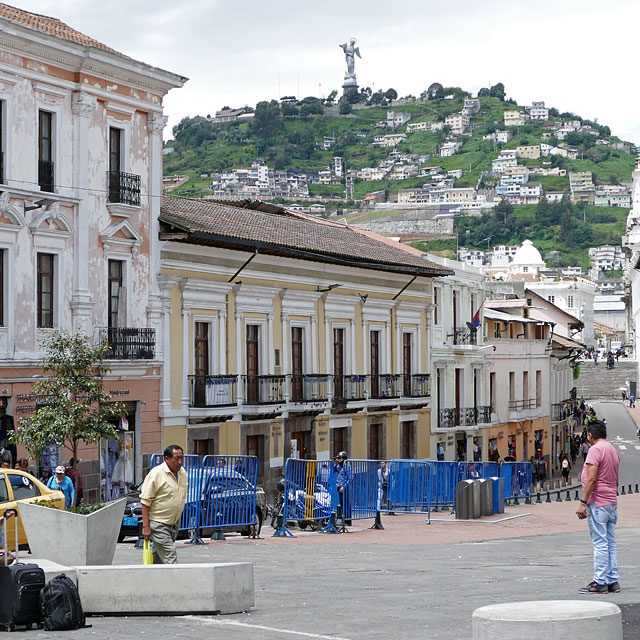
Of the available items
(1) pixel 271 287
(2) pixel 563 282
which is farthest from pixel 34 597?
(2) pixel 563 282

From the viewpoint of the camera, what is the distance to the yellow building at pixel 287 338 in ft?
116

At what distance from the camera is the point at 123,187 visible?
33.0 meters

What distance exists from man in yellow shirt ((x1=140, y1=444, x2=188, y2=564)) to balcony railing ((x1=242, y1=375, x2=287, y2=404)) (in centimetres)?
2393

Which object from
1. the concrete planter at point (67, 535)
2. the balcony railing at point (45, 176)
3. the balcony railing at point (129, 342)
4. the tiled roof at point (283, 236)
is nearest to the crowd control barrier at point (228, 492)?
the concrete planter at point (67, 535)

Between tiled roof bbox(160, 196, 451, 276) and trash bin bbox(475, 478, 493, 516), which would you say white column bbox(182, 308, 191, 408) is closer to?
tiled roof bbox(160, 196, 451, 276)

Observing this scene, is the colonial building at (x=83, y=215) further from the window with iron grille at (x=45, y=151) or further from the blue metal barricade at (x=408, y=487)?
the blue metal barricade at (x=408, y=487)

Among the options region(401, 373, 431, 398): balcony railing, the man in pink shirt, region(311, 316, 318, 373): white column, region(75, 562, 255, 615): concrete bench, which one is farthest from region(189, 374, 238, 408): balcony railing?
the man in pink shirt

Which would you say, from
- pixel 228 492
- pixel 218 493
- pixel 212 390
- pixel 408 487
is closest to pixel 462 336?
pixel 212 390

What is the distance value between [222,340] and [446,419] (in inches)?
666

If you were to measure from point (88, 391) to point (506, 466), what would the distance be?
46.8ft

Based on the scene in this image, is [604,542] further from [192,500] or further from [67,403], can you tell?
[67,403]

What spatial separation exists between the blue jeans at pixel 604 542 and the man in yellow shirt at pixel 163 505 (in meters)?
4.38

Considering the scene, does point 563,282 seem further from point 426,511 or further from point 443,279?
point 426,511

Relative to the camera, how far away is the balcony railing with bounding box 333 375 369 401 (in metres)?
43.4
